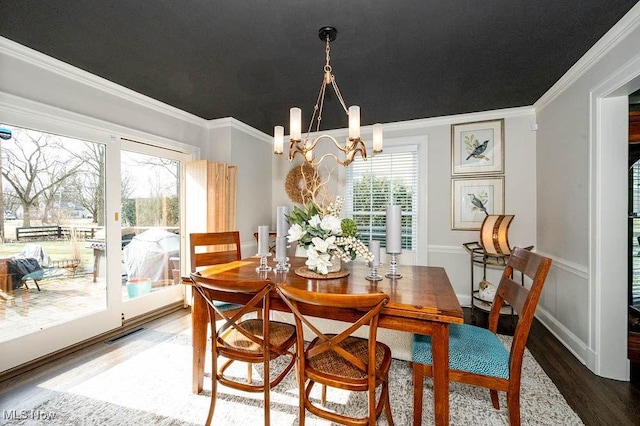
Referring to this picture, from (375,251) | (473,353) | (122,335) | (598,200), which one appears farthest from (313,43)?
(122,335)

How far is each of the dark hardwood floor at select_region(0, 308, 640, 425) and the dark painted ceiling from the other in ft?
8.10

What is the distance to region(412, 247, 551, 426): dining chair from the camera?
4.54 ft

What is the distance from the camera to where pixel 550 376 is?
7.15 feet

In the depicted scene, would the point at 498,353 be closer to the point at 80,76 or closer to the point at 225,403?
the point at 225,403

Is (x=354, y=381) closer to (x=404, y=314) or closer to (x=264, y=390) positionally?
(x=404, y=314)

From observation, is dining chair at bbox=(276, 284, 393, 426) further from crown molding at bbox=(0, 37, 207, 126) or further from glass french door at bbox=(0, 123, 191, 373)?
crown molding at bbox=(0, 37, 207, 126)

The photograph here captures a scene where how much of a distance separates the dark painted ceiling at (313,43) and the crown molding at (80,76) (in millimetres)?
73

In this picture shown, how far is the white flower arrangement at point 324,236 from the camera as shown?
1733 millimetres

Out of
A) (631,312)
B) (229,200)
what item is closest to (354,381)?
(631,312)

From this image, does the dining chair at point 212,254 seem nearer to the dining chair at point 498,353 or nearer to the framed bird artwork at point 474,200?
the dining chair at point 498,353

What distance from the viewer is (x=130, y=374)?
220cm

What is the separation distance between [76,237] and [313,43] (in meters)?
2.76

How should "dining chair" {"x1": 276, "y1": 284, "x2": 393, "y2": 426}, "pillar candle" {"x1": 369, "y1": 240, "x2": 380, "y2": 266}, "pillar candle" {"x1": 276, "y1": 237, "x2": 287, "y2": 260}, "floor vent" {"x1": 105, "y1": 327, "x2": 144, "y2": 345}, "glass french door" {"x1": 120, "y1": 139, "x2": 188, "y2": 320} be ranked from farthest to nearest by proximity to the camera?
1. "glass french door" {"x1": 120, "y1": 139, "x2": 188, "y2": 320}
2. "floor vent" {"x1": 105, "y1": 327, "x2": 144, "y2": 345}
3. "pillar candle" {"x1": 276, "y1": 237, "x2": 287, "y2": 260}
4. "pillar candle" {"x1": 369, "y1": 240, "x2": 380, "y2": 266}
5. "dining chair" {"x1": 276, "y1": 284, "x2": 393, "y2": 426}
